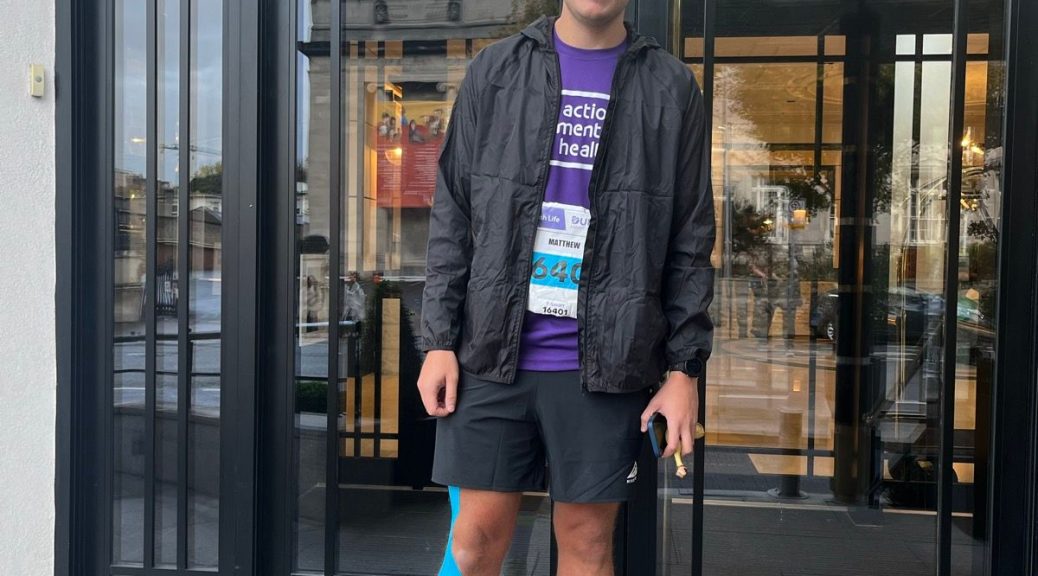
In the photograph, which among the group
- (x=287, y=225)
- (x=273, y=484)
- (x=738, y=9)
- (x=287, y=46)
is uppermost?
(x=738, y=9)

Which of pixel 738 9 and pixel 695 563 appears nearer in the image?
pixel 695 563

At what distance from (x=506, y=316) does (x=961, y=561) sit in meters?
2.04

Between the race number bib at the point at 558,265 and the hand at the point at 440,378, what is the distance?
8.4 inches

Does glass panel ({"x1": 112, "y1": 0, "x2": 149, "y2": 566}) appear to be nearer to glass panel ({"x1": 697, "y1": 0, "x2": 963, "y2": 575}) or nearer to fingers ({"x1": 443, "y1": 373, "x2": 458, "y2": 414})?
fingers ({"x1": 443, "y1": 373, "x2": 458, "y2": 414})

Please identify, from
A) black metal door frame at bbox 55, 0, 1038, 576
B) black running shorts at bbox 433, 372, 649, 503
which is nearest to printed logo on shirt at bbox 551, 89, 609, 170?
black running shorts at bbox 433, 372, 649, 503

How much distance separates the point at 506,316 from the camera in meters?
1.80

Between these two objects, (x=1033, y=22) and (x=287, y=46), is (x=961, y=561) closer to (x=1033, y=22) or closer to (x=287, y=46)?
(x=1033, y=22)

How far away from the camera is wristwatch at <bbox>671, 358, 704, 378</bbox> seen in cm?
184

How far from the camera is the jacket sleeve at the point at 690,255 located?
1.85 metres

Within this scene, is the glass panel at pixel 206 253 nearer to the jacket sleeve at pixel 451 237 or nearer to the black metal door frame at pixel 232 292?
the black metal door frame at pixel 232 292

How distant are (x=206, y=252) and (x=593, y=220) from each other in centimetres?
155

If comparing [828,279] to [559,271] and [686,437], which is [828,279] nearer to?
[686,437]

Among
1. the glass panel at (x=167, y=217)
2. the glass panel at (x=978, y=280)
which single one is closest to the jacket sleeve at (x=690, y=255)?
the glass panel at (x=978, y=280)

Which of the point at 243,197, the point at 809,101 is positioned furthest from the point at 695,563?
the point at 809,101
